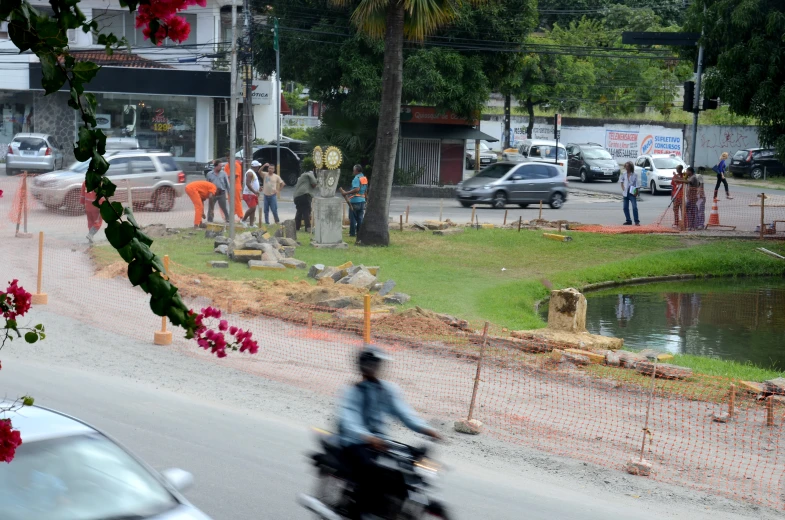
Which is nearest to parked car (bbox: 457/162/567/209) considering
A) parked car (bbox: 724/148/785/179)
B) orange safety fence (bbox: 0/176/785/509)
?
orange safety fence (bbox: 0/176/785/509)

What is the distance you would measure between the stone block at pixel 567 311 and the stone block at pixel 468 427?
5.26 meters

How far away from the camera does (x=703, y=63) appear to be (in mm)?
25391

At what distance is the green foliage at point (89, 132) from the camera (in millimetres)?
3316

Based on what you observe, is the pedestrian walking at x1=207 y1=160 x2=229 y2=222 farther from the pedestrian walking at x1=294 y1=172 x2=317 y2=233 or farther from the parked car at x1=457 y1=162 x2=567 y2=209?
the parked car at x1=457 y1=162 x2=567 y2=209

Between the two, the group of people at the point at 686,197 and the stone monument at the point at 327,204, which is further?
the group of people at the point at 686,197

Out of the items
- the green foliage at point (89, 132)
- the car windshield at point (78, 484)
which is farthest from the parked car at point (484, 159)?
the green foliage at point (89, 132)

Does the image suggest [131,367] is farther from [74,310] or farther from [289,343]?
[74,310]

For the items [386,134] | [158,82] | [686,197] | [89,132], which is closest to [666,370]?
[89,132]

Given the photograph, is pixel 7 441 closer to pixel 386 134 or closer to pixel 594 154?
pixel 386 134

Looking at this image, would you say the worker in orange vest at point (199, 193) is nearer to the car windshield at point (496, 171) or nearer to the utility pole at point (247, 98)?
the utility pole at point (247, 98)

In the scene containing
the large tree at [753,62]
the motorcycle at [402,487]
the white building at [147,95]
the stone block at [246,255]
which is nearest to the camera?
the motorcycle at [402,487]

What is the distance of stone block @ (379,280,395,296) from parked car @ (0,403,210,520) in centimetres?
1083

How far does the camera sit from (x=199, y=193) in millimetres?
22953

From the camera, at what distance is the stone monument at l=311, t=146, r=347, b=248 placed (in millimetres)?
20391
